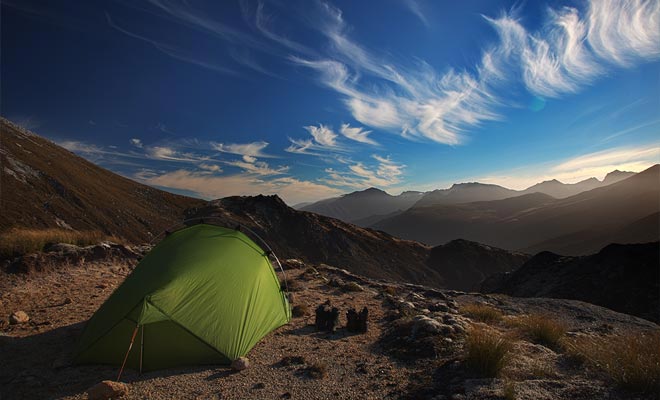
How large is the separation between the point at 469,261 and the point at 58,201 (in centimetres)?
7479

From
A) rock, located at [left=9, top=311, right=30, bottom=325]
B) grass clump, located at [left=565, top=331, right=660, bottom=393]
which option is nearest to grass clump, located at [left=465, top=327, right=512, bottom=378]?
grass clump, located at [left=565, top=331, right=660, bottom=393]

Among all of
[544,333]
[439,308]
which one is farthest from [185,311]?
[439,308]

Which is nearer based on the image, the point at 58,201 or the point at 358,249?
the point at 58,201

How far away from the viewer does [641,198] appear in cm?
13900

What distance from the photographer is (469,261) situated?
72.1m

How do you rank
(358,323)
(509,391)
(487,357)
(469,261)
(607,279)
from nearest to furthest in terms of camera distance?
(509,391) < (487,357) < (358,323) < (607,279) < (469,261)

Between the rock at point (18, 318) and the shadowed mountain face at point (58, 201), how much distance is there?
87.7ft

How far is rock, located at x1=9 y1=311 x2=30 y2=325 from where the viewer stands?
297 inches

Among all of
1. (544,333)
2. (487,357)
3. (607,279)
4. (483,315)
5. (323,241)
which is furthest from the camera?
(323,241)

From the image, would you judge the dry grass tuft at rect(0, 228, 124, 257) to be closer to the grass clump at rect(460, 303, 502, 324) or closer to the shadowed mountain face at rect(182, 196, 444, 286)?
the grass clump at rect(460, 303, 502, 324)

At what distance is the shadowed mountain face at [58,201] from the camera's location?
32.5m

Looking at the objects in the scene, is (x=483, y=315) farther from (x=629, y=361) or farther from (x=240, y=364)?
(x=240, y=364)

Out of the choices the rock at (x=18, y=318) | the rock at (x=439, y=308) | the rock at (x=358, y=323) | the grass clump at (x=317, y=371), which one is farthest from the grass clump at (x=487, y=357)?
the rock at (x=18, y=318)

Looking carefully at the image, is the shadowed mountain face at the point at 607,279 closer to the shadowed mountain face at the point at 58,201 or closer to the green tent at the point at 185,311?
the green tent at the point at 185,311
